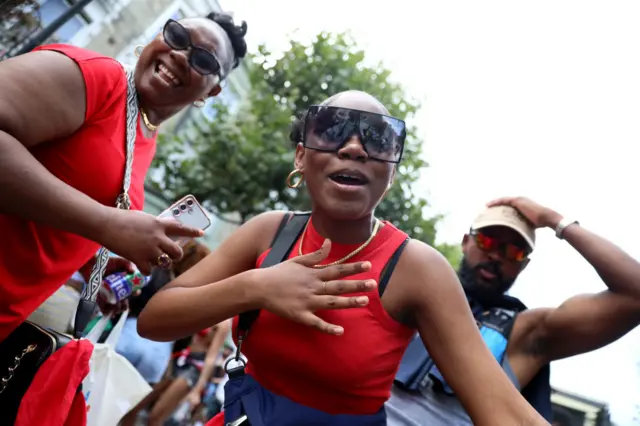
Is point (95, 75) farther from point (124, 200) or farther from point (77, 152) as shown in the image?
point (124, 200)

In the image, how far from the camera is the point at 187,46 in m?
2.17

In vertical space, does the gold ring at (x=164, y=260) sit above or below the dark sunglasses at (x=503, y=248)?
above

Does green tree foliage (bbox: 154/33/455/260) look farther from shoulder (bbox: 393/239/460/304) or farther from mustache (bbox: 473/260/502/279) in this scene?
shoulder (bbox: 393/239/460/304)

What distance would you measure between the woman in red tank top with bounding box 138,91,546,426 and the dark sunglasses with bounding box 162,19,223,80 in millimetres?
817

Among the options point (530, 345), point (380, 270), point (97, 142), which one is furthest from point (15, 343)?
point (530, 345)

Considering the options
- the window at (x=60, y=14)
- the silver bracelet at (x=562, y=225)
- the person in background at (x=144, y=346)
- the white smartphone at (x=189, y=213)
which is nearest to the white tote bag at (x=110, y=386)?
the white smartphone at (x=189, y=213)

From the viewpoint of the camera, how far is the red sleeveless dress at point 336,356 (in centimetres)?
133

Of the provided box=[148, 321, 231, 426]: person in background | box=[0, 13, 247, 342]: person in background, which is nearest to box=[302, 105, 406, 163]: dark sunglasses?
box=[0, 13, 247, 342]: person in background

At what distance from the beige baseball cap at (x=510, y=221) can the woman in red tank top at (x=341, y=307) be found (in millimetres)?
1496

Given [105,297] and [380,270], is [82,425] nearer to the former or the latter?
[105,297]

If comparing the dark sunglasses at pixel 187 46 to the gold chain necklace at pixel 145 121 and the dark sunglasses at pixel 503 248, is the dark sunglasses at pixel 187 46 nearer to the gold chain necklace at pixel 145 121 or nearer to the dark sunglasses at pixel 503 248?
the gold chain necklace at pixel 145 121

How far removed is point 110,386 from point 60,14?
8095 millimetres

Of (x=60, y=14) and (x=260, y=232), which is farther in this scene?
(x=60, y=14)

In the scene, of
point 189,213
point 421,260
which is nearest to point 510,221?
point 421,260
